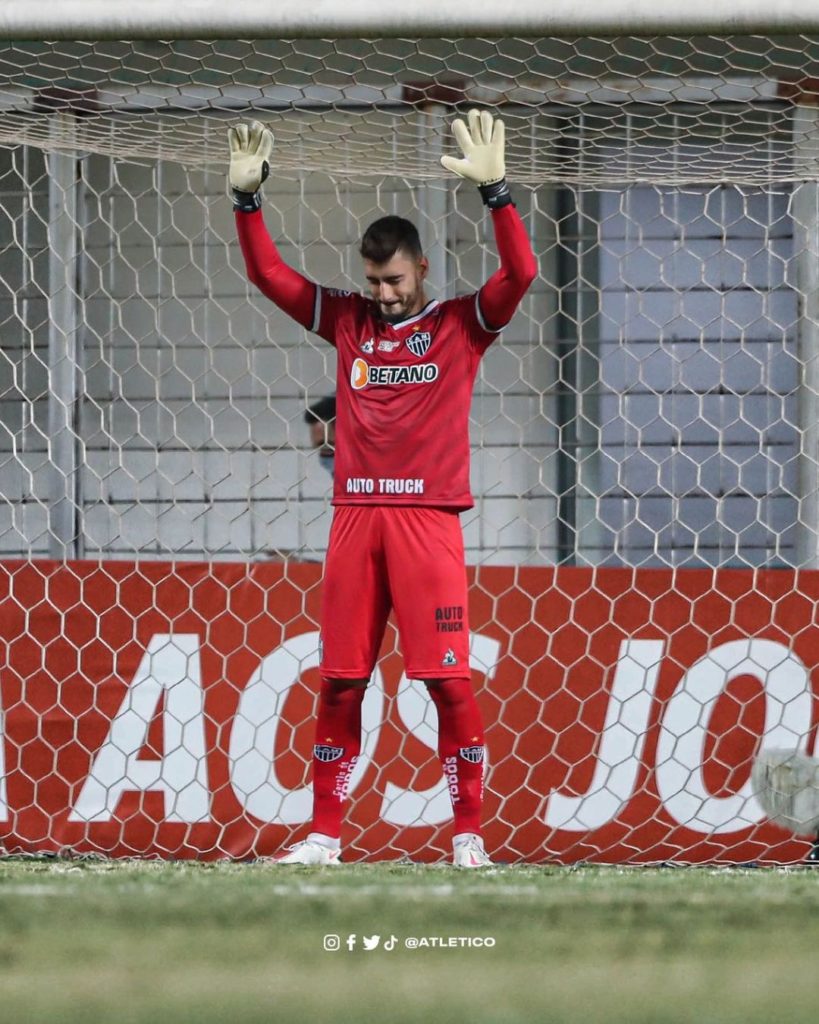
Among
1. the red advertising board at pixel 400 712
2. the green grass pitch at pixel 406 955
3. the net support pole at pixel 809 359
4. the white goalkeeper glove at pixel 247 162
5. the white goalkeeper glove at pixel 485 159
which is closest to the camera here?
the green grass pitch at pixel 406 955

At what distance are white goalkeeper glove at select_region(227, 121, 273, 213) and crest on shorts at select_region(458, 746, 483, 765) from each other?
3.61 ft

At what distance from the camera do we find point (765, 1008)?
148 centimetres

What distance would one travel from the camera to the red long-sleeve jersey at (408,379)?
282cm

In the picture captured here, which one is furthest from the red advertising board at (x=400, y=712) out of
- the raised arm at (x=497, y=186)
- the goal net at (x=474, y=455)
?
the raised arm at (x=497, y=186)

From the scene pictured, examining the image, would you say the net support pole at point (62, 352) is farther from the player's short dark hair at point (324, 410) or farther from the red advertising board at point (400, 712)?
the player's short dark hair at point (324, 410)

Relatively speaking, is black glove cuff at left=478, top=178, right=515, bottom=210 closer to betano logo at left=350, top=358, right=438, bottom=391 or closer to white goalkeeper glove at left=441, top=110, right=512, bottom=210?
white goalkeeper glove at left=441, top=110, right=512, bottom=210

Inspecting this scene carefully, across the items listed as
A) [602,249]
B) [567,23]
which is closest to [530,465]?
[602,249]

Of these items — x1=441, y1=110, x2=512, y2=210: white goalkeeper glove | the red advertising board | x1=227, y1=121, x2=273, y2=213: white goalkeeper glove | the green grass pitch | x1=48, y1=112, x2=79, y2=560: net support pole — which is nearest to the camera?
the green grass pitch

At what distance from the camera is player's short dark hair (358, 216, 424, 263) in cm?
284

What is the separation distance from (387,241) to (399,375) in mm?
253

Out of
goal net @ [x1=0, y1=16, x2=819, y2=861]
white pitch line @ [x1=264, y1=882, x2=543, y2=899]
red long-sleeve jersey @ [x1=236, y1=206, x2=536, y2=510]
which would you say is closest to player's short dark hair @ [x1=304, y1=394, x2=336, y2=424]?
goal net @ [x1=0, y1=16, x2=819, y2=861]

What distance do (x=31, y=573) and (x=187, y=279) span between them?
1237 mm

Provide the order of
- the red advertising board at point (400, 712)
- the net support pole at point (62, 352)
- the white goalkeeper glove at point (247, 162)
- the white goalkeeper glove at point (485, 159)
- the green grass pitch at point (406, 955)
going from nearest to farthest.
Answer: the green grass pitch at point (406, 955)
the white goalkeeper glove at point (485, 159)
the white goalkeeper glove at point (247, 162)
the red advertising board at point (400, 712)
the net support pole at point (62, 352)

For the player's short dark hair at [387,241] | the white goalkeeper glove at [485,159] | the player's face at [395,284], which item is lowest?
the player's face at [395,284]
